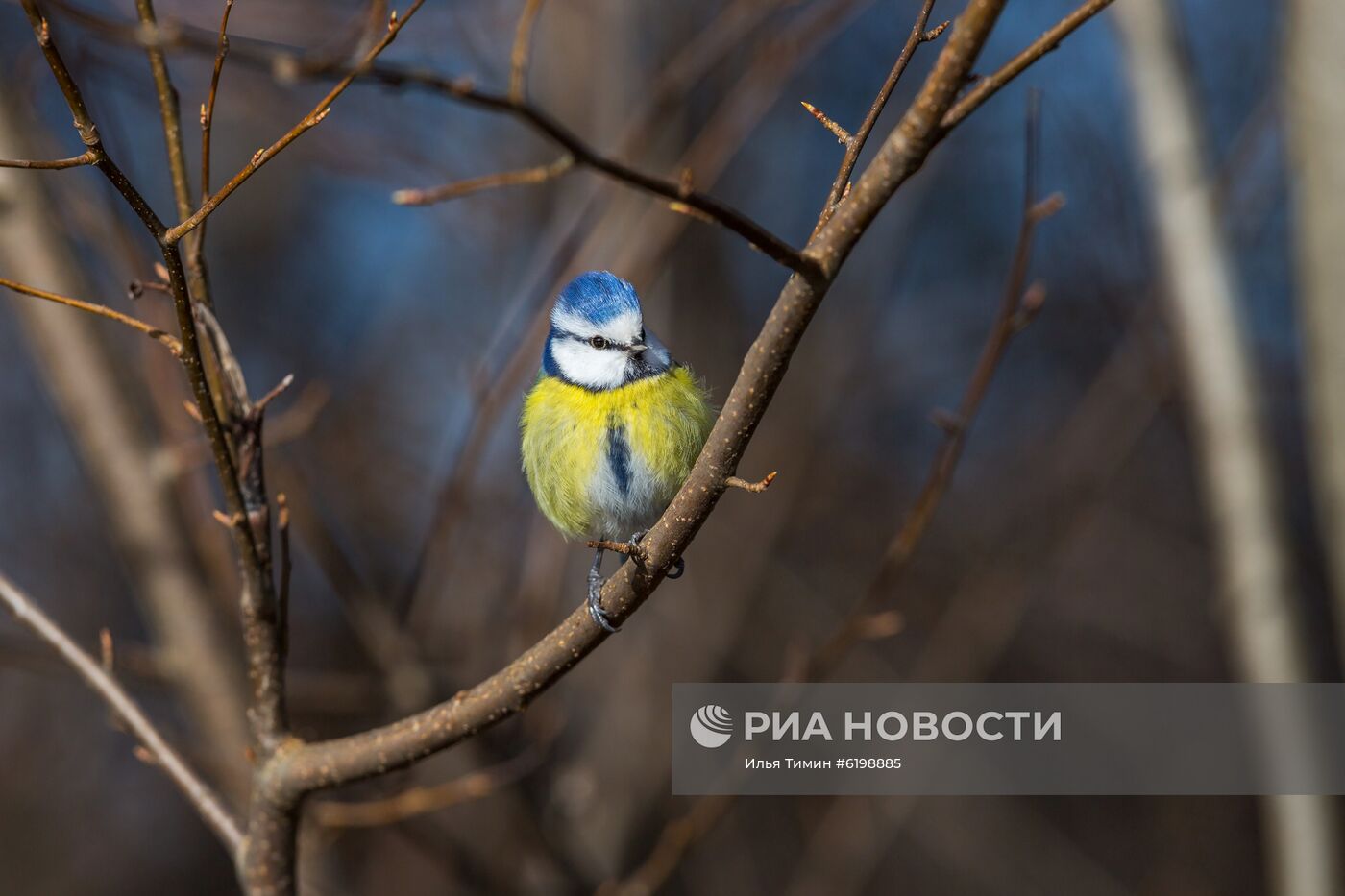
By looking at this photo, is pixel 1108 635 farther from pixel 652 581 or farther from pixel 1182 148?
pixel 652 581

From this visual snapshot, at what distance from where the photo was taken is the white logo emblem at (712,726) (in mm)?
3292

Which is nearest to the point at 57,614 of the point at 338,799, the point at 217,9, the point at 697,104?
the point at 338,799

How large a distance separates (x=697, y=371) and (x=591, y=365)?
5.83ft

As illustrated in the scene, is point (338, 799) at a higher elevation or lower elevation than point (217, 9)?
lower

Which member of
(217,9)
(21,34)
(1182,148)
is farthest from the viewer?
(21,34)

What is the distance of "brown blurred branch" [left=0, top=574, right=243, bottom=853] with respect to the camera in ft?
6.42

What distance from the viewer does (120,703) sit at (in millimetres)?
1995

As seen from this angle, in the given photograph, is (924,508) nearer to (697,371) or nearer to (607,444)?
(607,444)

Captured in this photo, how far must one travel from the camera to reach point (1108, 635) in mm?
6191

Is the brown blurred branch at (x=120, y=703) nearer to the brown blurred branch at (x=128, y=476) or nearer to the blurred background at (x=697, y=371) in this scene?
the blurred background at (x=697, y=371)

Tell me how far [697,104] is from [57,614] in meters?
3.92

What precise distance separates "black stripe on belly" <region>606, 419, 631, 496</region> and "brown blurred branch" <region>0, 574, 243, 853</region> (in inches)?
36.1

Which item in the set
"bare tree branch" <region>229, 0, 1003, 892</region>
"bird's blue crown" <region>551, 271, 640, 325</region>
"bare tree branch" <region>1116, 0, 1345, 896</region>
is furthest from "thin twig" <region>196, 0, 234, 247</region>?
"bare tree branch" <region>1116, 0, 1345, 896</region>

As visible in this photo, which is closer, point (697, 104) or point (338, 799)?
point (697, 104)
